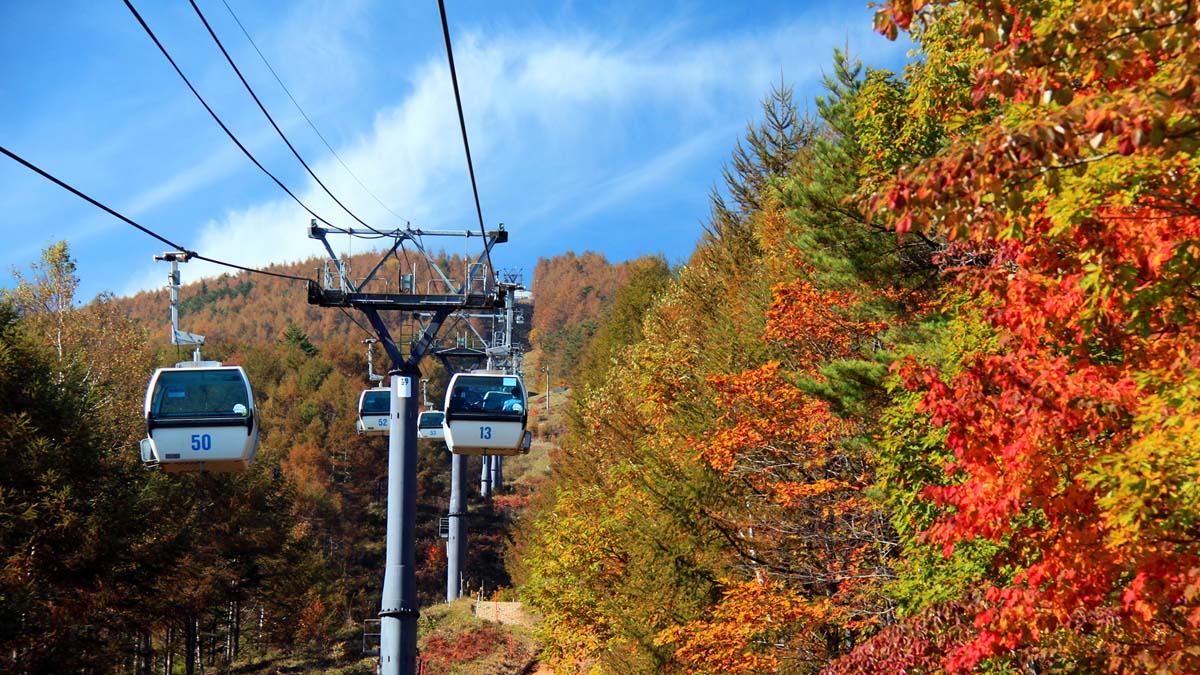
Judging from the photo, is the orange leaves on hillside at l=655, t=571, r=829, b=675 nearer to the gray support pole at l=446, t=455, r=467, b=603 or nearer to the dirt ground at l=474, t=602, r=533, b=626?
the gray support pole at l=446, t=455, r=467, b=603

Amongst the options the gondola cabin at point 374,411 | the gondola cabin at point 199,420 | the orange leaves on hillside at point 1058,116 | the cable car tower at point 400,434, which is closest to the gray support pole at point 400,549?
the cable car tower at point 400,434

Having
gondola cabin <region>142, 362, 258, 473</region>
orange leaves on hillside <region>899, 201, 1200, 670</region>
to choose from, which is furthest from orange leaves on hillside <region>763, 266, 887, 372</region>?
orange leaves on hillside <region>899, 201, 1200, 670</region>

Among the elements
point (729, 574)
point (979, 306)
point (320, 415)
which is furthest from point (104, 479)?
point (320, 415)

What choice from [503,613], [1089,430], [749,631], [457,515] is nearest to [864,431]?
[749,631]

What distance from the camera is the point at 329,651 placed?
55281mm

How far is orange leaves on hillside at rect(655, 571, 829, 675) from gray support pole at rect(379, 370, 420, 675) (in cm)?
787

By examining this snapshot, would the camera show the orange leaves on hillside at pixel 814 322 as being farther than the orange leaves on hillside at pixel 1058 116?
Yes

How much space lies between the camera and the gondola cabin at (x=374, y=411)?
3559 centimetres

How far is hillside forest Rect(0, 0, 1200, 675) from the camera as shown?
6.21 metres

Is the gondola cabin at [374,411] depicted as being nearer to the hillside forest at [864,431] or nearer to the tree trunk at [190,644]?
the hillside forest at [864,431]

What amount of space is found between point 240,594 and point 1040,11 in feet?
132

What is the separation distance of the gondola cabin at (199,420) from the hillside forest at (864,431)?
825 cm

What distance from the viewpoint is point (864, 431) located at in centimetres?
1964

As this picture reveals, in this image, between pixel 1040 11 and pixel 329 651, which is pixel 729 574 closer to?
pixel 1040 11
